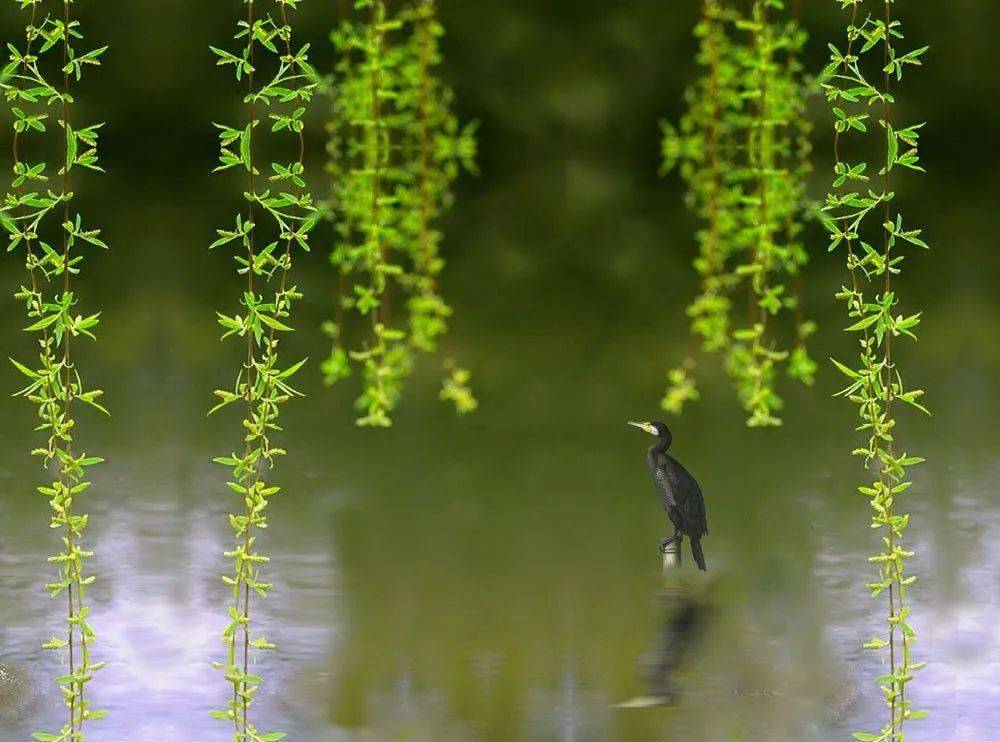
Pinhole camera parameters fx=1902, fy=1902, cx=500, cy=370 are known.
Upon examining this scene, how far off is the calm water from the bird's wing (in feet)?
0.41

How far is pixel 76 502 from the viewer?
4535mm

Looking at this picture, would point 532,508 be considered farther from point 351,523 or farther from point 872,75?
point 872,75

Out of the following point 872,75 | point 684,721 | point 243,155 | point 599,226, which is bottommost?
point 684,721

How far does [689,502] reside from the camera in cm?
389

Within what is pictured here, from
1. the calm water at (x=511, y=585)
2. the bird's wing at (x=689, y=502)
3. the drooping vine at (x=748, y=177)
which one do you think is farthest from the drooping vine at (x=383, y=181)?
the bird's wing at (x=689, y=502)

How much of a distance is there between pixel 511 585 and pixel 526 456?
97 centimetres

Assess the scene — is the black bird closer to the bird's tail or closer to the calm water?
the bird's tail

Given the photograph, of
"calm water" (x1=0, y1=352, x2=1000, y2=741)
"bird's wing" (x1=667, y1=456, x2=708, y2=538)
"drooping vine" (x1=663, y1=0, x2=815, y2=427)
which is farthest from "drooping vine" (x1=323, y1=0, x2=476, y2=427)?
"bird's wing" (x1=667, y1=456, x2=708, y2=538)

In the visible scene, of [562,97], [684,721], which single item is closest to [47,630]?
[684,721]

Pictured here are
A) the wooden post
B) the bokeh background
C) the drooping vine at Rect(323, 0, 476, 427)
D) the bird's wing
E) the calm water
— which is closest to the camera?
the calm water

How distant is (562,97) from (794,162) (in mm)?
1247

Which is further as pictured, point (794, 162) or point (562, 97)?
point (794, 162)

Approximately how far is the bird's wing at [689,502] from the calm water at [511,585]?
0.13 meters

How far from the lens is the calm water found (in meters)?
3.24
